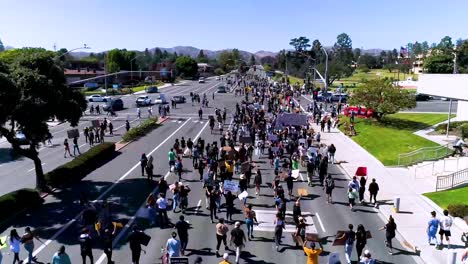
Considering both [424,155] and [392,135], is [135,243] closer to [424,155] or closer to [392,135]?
[424,155]

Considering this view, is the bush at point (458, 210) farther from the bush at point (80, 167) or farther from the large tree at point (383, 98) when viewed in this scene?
the large tree at point (383, 98)

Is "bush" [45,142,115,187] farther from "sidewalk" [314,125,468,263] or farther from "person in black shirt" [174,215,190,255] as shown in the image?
"sidewalk" [314,125,468,263]

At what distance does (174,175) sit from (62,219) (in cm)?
882

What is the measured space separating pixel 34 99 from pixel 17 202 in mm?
4924

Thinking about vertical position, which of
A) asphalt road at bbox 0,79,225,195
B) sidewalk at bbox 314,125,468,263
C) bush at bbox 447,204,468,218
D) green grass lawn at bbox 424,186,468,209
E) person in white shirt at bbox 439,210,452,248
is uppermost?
person in white shirt at bbox 439,210,452,248

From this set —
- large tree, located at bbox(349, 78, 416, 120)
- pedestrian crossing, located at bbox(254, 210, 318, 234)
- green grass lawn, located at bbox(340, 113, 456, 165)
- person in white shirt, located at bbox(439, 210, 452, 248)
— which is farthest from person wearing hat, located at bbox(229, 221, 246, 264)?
large tree, located at bbox(349, 78, 416, 120)

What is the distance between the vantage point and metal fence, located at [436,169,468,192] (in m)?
25.4

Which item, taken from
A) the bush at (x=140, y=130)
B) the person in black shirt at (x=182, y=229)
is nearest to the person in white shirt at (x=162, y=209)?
the person in black shirt at (x=182, y=229)

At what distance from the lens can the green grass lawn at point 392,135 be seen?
36.1 meters

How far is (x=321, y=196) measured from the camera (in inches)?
944

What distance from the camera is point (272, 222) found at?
19.7 m

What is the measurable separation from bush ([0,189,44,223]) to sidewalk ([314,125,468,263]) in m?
16.0

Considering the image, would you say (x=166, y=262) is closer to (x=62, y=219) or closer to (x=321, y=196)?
(x=62, y=219)

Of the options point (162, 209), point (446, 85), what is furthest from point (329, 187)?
point (446, 85)
